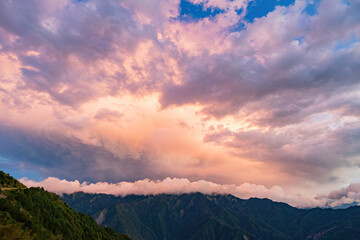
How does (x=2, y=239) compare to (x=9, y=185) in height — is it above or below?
below

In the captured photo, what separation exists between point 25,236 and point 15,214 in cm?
2220

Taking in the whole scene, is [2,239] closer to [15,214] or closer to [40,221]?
[15,214]

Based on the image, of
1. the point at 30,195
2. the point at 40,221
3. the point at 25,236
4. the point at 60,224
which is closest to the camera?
the point at 25,236

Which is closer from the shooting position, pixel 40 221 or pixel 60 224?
pixel 40 221

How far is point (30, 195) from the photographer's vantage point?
117500 millimetres

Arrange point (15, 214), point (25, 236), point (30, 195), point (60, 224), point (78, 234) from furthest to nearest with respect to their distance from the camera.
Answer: point (78, 234) → point (60, 224) → point (30, 195) → point (15, 214) → point (25, 236)

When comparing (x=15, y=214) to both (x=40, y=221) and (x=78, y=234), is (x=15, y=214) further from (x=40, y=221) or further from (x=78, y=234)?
(x=78, y=234)

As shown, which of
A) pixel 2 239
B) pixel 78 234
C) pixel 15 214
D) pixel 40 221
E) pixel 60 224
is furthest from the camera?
pixel 78 234

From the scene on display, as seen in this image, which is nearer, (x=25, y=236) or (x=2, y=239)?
(x=2, y=239)

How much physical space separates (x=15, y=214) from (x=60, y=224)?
1585 inches

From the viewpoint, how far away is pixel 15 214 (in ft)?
293

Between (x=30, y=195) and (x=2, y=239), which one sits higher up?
(x=30, y=195)

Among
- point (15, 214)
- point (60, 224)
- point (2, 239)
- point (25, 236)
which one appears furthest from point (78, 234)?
point (2, 239)

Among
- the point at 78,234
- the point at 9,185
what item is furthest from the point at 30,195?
the point at 78,234
